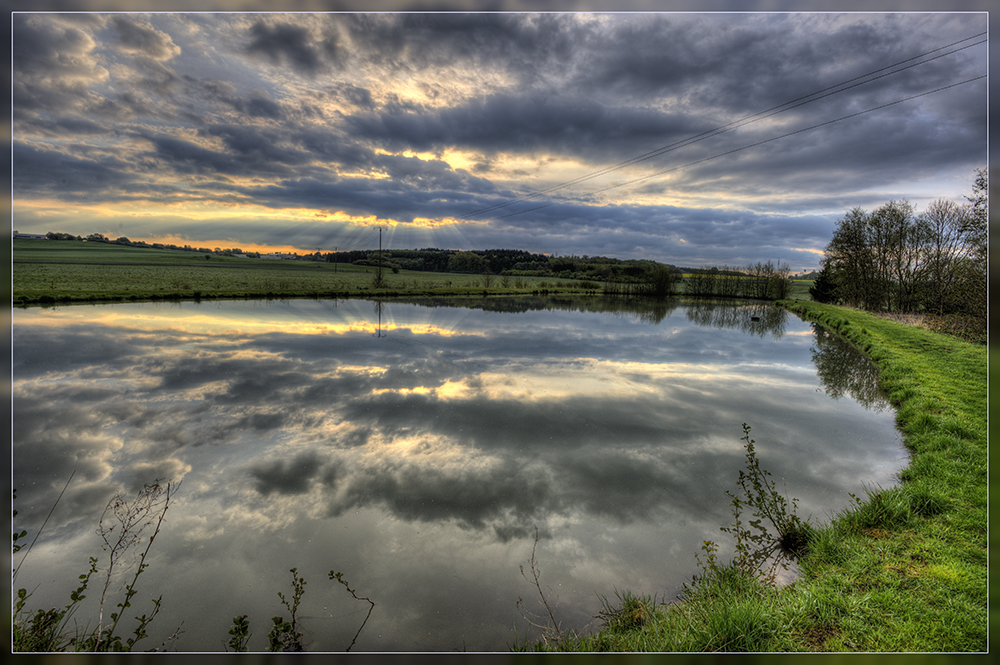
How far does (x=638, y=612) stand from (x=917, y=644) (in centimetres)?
186

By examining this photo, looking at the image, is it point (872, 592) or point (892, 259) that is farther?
point (892, 259)

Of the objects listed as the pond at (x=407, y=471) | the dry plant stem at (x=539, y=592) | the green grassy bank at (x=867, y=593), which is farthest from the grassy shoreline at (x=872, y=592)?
the pond at (x=407, y=471)

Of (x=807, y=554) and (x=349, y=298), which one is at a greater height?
(x=349, y=298)

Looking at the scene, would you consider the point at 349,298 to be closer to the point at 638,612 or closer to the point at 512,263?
the point at 638,612

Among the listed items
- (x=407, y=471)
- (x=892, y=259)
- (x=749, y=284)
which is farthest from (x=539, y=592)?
(x=749, y=284)

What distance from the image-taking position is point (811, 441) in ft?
24.7

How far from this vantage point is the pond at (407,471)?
149 inches

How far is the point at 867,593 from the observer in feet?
11.1

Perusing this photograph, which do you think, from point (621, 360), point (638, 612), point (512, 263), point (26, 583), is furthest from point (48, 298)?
point (512, 263)

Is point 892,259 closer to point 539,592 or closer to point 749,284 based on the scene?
point 749,284

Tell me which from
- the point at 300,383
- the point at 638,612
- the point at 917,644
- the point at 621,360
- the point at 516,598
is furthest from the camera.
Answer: the point at 621,360

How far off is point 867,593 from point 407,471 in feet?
17.1

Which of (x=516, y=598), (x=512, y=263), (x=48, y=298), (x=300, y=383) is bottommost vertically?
(x=516, y=598)

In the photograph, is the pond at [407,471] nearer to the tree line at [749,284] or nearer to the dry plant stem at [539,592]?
the dry plant stem at [539,592]
